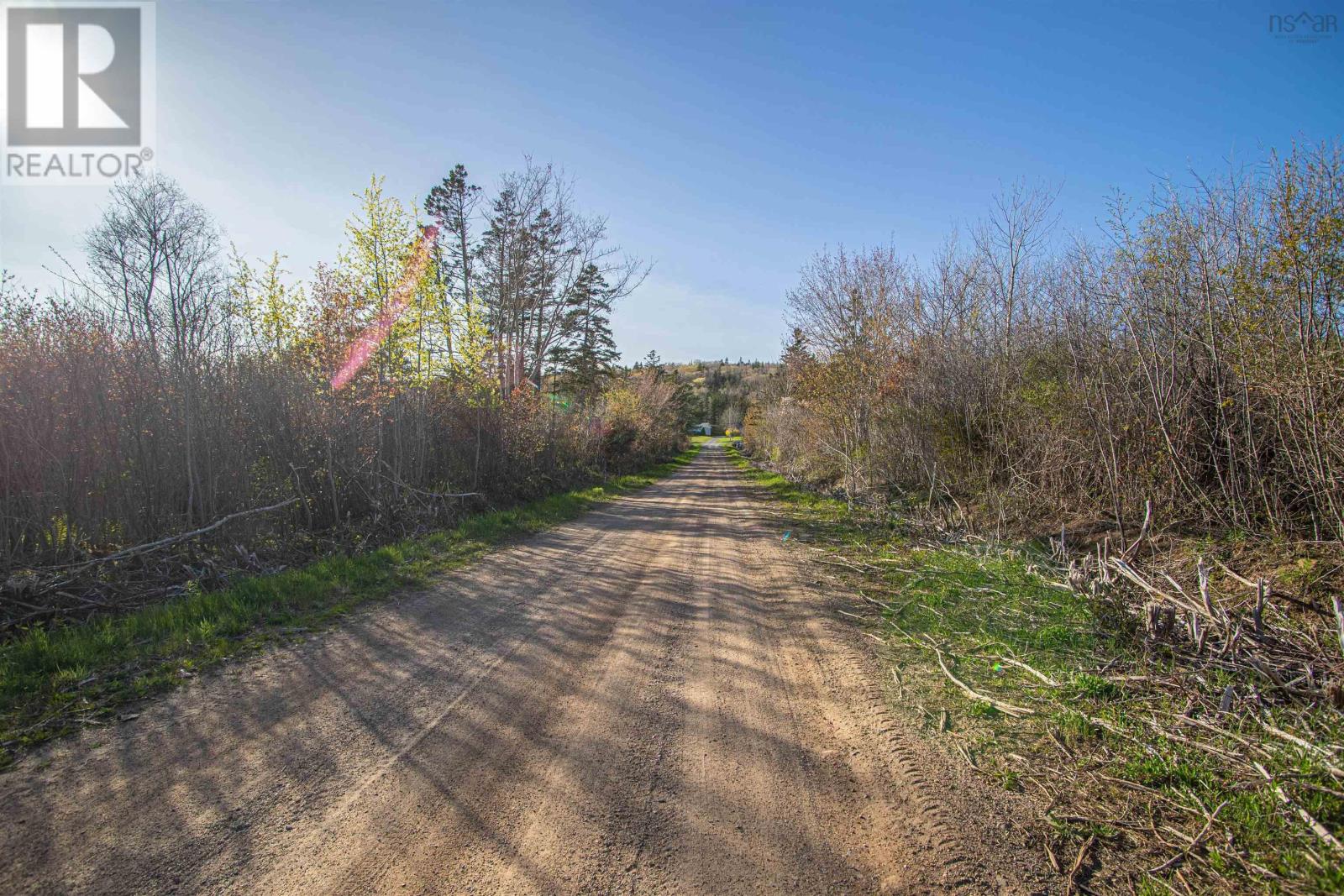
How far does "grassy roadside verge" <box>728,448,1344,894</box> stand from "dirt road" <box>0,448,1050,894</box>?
13.1 inches

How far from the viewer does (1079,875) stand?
8.30 ft

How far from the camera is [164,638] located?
16.7ft

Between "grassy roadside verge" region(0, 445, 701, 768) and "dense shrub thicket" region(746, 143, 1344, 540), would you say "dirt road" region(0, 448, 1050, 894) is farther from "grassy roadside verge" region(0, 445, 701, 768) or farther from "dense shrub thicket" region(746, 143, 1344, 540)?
"dense shrub thicket" region(746, 143, 1344, 540)

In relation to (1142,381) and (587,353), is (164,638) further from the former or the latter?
(587,353)

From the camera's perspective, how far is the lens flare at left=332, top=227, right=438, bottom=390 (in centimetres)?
1091

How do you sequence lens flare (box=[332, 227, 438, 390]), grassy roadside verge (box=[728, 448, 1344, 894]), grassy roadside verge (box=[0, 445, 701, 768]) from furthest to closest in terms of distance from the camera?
lens flare (box=[332, 227, 438, 390]) < grassy roadside verge (box=[0, 445, 701, 768]) < grassy roadside verge (box=[728, 448, 1344, 894])

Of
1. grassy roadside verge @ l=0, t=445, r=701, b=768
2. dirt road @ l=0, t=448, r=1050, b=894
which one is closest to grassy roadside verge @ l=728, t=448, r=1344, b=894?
dirt road @ l=0, t=448, r=1050, b=894

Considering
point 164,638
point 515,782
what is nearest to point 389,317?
point 164,638

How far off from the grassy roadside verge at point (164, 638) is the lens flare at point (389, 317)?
4.04 meters

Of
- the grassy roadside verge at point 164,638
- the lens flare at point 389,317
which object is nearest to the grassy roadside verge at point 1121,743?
the grassy roadside verge at point 164,638

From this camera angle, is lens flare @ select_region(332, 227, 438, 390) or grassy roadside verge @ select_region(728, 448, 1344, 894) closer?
grassy roadside verge @ select_region(728, 448, 1344, 894)

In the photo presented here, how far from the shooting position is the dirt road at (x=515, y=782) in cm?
A: 252

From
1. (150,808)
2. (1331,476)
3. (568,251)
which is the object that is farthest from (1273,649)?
(568,251)

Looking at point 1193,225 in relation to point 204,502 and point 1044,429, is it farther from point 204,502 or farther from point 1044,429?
point 204,502
